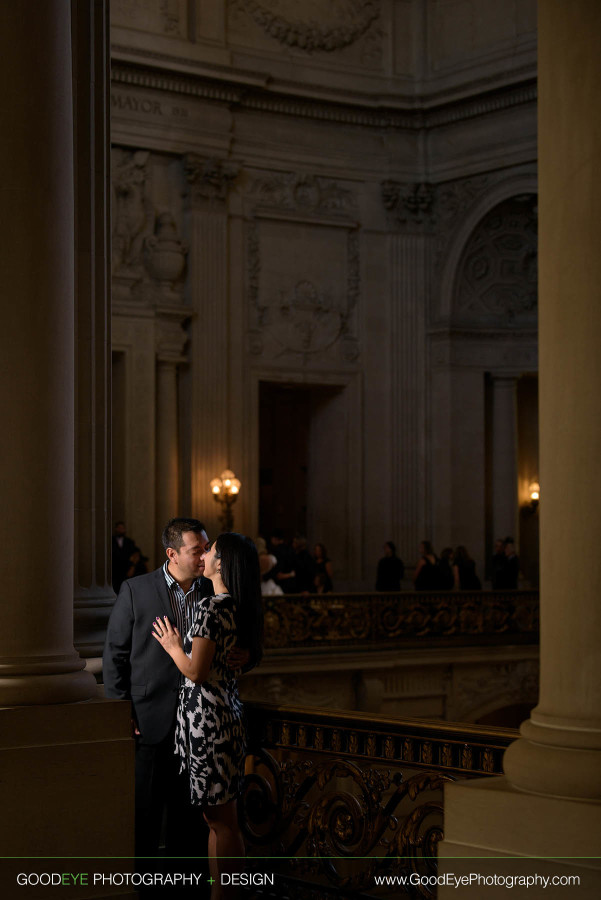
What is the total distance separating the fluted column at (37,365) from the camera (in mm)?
5375

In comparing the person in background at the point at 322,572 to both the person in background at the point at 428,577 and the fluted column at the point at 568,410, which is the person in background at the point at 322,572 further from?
the fluted column at the point at 568,410

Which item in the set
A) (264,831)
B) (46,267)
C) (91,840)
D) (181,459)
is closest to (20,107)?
(46,267)

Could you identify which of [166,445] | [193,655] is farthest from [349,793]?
[166,445]

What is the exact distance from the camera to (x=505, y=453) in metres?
23.7

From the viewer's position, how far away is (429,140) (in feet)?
76.0

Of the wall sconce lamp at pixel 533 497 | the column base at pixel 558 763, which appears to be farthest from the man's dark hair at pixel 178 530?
the wall sconce lamp at pixel 533 497

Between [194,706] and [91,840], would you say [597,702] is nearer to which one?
[194,706]

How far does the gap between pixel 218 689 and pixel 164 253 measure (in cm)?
1598

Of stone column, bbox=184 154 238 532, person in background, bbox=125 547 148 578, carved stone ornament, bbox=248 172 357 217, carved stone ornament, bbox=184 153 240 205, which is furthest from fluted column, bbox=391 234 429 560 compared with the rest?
person in background, bbox=125 547 148 578

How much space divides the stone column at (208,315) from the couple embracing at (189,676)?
1494 centimetres

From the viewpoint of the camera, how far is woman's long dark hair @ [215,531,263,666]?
17.0 ft

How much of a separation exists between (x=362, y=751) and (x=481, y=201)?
17.6 metres

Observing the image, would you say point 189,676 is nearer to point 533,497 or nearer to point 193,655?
point 193,655

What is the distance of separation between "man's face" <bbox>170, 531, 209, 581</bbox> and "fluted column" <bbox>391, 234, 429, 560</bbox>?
17.3 m
